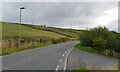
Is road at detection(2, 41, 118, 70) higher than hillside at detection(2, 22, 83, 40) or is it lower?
lower

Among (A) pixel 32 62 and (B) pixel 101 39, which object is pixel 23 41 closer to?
(B) pixel 101 39

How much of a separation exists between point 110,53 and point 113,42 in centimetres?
239

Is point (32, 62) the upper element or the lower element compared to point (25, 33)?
lower

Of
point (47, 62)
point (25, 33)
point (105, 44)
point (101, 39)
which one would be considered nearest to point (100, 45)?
point (105, 44)

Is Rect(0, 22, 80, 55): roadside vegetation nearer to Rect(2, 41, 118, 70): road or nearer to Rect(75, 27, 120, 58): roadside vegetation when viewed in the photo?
Rect(2, 41, 118, 70): road

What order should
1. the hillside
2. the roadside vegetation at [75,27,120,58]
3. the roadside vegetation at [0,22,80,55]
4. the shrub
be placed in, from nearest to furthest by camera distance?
the roadside vegetation at [0,22,80,55]
the roadside vegetation at [75,27,120,58]
the shrub
the hillside

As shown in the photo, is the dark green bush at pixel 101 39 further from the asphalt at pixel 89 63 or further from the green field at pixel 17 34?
the green field at pixel 17 34

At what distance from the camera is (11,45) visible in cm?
1884

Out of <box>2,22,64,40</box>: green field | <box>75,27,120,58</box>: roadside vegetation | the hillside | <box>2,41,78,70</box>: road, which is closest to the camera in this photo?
<box>2,41,78,70</box>: road

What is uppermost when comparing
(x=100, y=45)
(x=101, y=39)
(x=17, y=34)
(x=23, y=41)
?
(x=17, y=34)

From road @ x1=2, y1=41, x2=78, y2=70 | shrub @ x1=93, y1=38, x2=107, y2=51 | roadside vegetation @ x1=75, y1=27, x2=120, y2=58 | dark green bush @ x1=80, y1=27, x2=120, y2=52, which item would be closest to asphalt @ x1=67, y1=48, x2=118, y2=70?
road @ x1=2, y1=41, x2=78, y2=70

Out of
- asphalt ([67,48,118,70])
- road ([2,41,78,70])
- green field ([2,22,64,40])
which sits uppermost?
green field ([2,22,64,40])

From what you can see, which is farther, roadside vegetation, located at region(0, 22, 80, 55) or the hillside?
the hillside

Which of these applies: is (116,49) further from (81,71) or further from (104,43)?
(81,71)
